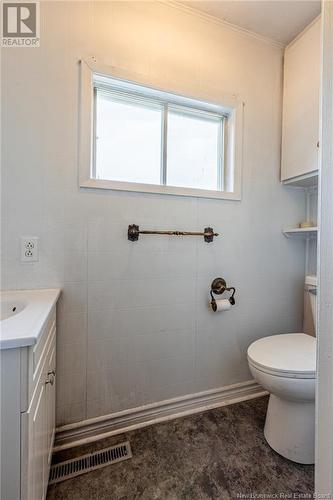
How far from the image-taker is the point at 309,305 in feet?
5.96

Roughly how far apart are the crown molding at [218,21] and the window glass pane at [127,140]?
0.58m

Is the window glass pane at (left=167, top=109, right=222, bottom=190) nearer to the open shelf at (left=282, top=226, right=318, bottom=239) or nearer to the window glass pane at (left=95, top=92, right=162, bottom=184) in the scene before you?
the window glass pane at (left=95, top=92, right=162, bottom=184)

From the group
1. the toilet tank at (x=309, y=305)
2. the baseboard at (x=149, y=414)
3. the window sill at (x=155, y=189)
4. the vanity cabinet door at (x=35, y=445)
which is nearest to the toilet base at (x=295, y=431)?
the baseboard at (x=149, y=414)

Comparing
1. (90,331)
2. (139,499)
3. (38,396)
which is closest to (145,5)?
(90,331)

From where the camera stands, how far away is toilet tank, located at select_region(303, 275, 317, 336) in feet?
5.69

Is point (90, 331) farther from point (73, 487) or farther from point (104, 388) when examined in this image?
point (73, 487)

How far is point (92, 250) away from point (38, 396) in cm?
71

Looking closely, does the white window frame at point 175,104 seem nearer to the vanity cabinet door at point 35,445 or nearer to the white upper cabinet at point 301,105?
the white upper cabinet at point 301,105

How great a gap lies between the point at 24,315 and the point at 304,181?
1854 mm

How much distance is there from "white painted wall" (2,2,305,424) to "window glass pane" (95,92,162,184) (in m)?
0.17

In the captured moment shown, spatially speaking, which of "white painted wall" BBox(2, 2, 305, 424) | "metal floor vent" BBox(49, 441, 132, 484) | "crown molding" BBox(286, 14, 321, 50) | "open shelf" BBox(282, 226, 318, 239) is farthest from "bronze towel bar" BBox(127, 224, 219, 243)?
"crown molding" BBox(286, 14, 321, 50)

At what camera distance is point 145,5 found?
1.40 metres

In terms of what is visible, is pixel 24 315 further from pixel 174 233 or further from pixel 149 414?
pixel 149 414

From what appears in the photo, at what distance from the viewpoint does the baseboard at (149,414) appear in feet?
4.27
